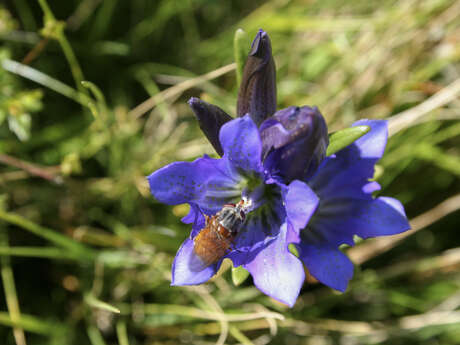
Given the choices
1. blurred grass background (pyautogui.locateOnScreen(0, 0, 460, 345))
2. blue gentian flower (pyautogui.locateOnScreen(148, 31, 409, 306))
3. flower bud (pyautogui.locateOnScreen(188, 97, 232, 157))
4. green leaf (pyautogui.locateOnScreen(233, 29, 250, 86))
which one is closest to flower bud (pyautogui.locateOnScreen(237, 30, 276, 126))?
blue gentian flower (pyautogui.locateOnScreen(148, 31, 409, 306))

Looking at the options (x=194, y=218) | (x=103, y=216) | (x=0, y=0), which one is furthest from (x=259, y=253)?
(x=0, y=0)

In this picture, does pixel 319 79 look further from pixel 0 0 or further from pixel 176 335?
pixel 0 0

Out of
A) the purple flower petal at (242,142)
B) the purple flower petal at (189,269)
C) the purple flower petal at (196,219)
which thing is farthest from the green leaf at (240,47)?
the purple flower petal at (189,269)

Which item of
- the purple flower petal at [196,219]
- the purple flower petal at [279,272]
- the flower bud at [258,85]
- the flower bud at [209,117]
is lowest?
the purple flower petal at [279,272]

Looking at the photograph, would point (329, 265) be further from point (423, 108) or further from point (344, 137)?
point (423, 108)

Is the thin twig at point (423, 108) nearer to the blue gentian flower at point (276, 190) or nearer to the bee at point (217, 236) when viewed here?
the blue gentian flower at point (276, 190)

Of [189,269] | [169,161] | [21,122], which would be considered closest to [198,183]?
[189,269]
